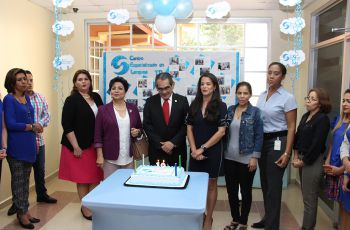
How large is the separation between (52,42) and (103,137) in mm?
2724

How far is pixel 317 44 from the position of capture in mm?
4184

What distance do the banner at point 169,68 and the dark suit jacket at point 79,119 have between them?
132 centimetres

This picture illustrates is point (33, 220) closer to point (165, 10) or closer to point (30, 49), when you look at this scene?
point (30, 49)

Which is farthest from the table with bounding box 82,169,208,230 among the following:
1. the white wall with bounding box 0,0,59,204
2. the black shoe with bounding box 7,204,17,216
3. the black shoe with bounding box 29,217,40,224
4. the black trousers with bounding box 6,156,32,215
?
the white wall with bounding box 0,0,59,204

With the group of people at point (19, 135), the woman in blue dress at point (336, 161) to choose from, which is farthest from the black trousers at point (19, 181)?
the woman in blue dress at point (336, 161)

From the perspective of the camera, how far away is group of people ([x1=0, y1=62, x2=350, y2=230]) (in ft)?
8.78

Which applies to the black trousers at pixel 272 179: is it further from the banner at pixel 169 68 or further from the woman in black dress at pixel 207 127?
the banner at pixel 169 68

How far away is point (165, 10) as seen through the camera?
3.93 metres

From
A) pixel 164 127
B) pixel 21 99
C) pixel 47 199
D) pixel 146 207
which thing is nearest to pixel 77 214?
pixel 47 199

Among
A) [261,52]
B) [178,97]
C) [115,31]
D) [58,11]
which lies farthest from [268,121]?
[58,11]

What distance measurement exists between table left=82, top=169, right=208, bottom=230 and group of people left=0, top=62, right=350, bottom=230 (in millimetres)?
865

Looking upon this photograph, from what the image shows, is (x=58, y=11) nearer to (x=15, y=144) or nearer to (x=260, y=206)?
(x=15, y=144)

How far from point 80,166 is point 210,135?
4.31 ft

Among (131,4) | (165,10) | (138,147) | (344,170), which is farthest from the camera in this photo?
(131,4)
